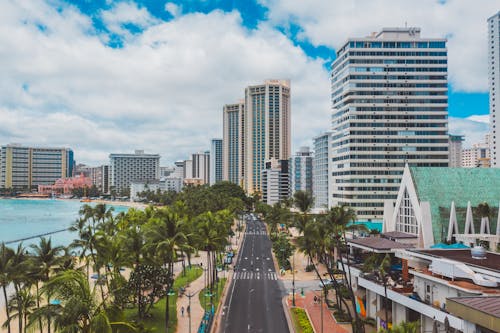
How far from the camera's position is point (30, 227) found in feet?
505

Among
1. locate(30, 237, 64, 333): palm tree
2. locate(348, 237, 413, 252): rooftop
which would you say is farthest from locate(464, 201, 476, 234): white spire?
locate(30, 237, 64, 333): palm tree

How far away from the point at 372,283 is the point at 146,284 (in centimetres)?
2578

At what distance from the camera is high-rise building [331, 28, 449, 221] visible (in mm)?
111750

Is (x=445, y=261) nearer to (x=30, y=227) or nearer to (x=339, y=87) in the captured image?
(x=339, y=87)

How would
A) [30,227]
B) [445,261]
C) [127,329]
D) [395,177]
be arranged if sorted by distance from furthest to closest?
[30,227] → [395,177] → [445,261] → [127,329]

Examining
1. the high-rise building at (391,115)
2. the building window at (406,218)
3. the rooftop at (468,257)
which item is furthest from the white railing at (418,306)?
the high-rise building at (391,115)

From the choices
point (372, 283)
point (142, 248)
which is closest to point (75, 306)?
point (142, 248)

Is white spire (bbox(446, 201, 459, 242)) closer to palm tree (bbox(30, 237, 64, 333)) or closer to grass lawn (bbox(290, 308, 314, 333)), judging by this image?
grass lawn (bbox(290, 308, 314, 333))

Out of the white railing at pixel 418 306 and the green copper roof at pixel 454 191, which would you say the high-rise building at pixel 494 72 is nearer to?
the green copper roof at pixel 454 191

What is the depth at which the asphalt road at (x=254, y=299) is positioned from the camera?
46.8 metres

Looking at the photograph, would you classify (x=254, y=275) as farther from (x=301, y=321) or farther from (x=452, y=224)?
(x=452, y=224)

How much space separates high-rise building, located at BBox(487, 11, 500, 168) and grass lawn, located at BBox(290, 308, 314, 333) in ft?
485

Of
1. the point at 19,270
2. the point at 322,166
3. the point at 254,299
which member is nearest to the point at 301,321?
the point at 254,299

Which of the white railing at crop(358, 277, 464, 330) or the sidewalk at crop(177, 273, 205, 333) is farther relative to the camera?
the sidewalk at crop(177, 273, 205, 333)
